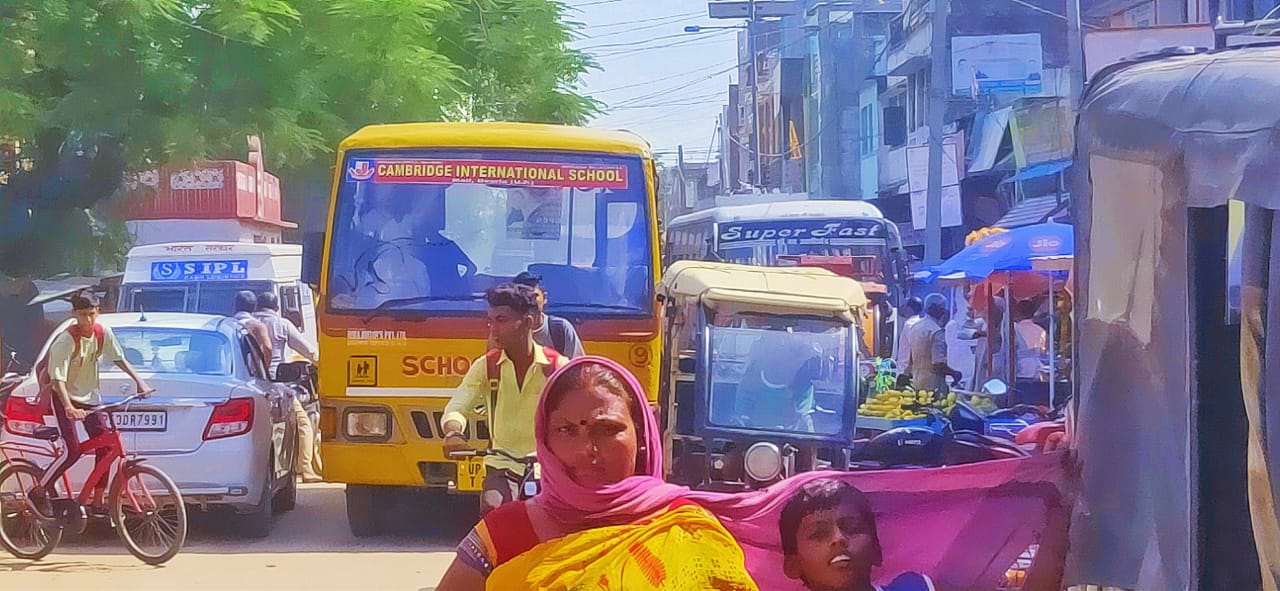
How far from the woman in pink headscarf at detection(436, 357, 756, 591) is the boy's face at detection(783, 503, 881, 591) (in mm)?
208

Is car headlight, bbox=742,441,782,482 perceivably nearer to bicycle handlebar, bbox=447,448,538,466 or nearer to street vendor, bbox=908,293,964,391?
bicycle handlebar, bbox=447,448,538,466

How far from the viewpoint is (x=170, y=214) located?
33688 millimetres

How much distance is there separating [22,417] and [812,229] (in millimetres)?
12512

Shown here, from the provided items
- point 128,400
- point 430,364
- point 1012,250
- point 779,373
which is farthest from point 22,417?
point 1012,250

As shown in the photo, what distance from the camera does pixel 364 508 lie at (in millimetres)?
10617

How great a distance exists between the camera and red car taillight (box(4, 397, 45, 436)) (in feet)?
32.6

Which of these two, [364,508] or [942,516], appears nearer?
[942,516]

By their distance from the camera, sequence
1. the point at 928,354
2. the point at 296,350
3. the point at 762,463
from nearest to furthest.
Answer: the point at 762,463, the point at 296,350, the point at 928,354

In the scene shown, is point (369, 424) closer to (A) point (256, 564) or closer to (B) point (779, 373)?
(A) point (256, 564)

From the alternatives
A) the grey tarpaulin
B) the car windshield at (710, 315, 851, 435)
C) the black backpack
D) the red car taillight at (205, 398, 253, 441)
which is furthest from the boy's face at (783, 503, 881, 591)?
the red car taillight at (205, 398, 253, 441)

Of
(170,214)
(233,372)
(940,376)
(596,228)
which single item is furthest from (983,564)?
(170,214)

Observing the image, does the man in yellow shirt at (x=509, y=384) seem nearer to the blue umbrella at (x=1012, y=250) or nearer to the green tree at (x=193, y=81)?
the blue umbrella at (x=1012, y=250)

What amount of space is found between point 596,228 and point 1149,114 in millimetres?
6525

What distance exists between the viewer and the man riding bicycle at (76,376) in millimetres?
9391
